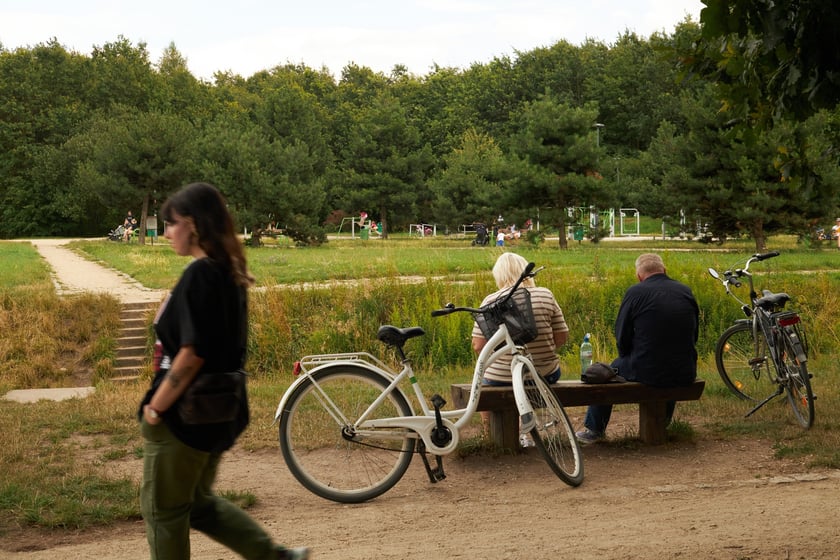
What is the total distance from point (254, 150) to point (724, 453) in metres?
34.5

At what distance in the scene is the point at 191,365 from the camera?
12.4ft

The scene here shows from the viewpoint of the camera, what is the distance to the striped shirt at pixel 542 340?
775cm

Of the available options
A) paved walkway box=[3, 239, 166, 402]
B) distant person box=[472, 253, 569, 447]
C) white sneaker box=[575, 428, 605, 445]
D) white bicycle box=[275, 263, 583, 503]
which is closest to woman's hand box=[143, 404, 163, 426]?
white bicycle box=[275, 263, 583, 503]

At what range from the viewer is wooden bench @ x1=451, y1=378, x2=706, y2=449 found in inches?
293

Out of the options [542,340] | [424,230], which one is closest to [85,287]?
[542,340]

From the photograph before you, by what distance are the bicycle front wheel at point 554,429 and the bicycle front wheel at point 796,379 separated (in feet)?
7.94

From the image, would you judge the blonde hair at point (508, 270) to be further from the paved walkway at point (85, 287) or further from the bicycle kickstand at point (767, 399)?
the paved walkway at point (85, 287)

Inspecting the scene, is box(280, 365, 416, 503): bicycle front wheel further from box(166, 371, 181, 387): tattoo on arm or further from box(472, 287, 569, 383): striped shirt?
box(166, 371, 181, 387): tattoo on arm

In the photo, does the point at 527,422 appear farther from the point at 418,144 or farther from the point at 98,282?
the point at 418,144

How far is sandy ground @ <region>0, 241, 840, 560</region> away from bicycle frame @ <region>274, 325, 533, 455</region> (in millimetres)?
422

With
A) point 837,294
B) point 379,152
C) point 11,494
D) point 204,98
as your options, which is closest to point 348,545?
point 11,494

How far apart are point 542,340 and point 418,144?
46.2 m

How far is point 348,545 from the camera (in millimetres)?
5543

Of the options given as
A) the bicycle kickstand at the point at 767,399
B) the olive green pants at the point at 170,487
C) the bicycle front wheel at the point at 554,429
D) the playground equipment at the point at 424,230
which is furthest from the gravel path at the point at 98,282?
the playground equipment at the point at 424,230
